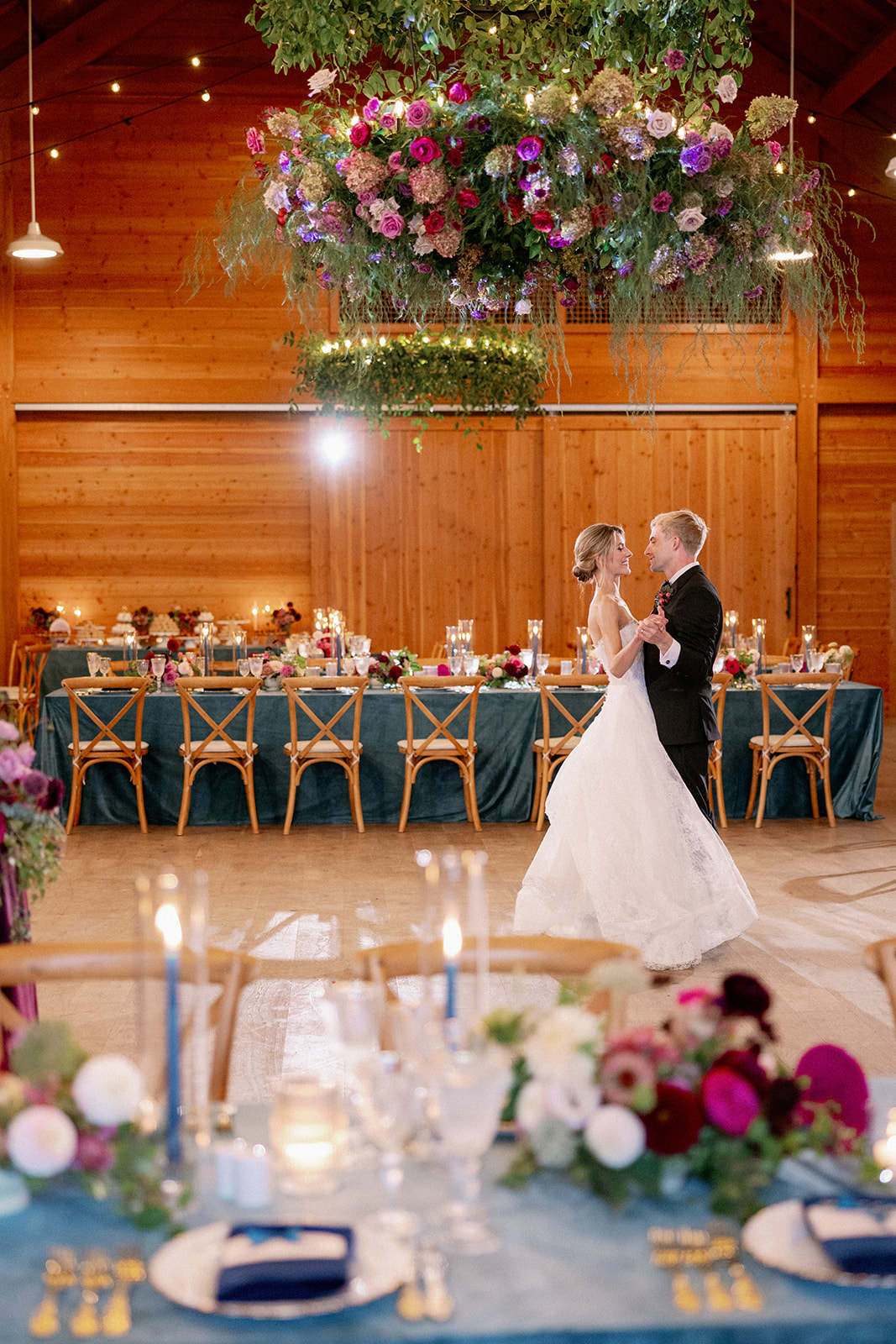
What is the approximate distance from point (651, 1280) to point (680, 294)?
3910 mm

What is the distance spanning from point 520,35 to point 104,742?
196 inches

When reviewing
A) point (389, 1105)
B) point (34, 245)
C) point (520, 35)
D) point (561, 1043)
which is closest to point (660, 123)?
point (520, 35)

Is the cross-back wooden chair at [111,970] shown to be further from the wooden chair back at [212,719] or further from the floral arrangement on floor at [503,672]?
the floral arrangement on floor at [503,672]

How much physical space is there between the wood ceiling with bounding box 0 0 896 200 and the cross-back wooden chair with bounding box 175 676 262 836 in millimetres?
8089

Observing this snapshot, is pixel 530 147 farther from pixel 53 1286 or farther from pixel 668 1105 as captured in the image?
pixel 53 1286

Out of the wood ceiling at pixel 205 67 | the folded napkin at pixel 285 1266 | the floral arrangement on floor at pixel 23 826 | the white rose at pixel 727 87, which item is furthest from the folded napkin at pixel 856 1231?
the wood ceiling at pixel 205 67

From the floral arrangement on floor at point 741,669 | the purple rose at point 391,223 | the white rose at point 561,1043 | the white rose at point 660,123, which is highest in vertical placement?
the white rose at point 660,123

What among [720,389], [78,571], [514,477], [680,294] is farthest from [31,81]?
[680,294]

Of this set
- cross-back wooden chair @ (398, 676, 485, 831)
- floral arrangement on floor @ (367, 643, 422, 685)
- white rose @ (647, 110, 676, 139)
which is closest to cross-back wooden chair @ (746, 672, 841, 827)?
cross-back wooden chair @ (398, 676, 485, 831)

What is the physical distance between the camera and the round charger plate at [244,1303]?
47.9 inches

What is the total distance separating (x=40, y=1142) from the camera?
143 cm

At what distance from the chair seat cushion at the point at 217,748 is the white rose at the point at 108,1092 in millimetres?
5967

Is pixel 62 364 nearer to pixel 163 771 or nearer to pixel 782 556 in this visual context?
pixel 163 771

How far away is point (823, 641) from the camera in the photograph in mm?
13359
